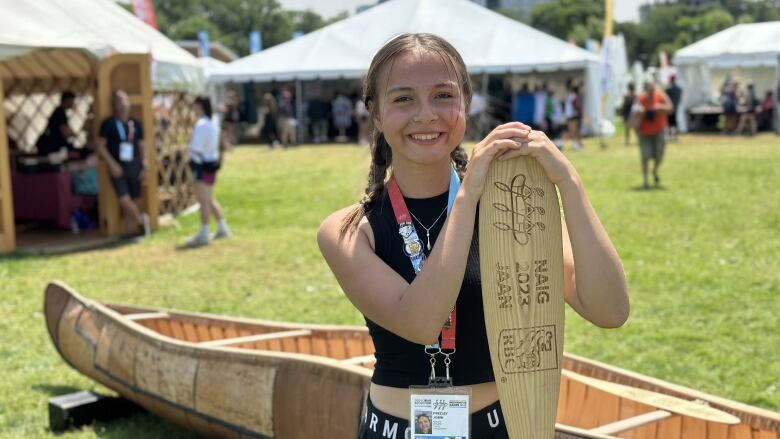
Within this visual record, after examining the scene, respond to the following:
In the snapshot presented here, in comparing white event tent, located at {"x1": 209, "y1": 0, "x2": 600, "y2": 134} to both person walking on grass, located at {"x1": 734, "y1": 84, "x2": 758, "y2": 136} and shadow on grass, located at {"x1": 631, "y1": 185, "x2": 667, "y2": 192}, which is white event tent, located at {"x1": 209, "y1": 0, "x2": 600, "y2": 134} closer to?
person walking on grass, located at {"x1": 734, "y1": 84, "x2": 758, "y2": 136}

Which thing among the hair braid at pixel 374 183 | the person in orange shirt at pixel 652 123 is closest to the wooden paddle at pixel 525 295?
the hair braid at pixel 374 183

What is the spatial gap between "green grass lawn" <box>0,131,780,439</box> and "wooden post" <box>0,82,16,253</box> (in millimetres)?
383

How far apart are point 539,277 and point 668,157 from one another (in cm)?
1654

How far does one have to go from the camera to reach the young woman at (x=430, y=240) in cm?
171

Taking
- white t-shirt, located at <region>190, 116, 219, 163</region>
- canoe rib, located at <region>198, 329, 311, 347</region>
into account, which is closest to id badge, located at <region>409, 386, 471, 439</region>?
canoe rib, located at <region>198, 329, 311, 347</region>

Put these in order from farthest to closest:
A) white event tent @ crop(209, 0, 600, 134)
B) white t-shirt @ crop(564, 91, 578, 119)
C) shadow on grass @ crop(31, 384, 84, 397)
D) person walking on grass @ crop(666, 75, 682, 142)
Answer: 1. person walking on grass @ crop(666, 75, 682, 142)
2. white event tent @ crop(209, 0, 600, 134)
3. white t-shirt @ crop(564, 91, 578, 119)
4. shadow on grass @ crop(31, 384, 84, 397)

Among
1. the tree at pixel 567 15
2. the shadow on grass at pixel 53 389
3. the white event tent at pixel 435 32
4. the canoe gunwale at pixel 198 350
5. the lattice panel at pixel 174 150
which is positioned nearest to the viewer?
the canoe gunwale at pixel 198 350

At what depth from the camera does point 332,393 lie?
351 centimetres

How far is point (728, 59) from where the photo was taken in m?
22.3

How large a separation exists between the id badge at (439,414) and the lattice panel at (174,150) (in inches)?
426

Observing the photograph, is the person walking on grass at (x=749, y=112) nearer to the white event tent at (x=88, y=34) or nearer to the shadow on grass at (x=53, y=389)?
the white event tent at (x=88, y=34)

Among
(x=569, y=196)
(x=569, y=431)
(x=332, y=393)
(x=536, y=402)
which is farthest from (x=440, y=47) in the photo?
(x=332, y=393)

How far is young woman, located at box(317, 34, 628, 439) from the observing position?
171 centimetres

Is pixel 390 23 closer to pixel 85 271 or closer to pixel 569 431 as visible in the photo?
pixel 85 271
